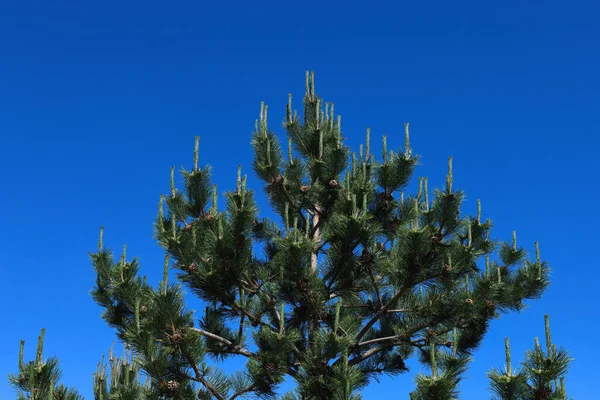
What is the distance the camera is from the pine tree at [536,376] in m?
6.11

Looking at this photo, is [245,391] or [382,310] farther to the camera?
[382,310]

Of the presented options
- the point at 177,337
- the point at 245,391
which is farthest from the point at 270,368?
the point at 177,337

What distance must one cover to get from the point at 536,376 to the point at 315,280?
2682 millimetres

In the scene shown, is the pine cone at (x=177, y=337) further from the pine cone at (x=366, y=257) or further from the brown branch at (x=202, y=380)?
the pine cone at (x=366, y=257)

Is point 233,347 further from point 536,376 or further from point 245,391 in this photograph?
point 536,376

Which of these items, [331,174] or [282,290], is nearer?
[282,290]

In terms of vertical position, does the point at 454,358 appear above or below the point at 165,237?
below

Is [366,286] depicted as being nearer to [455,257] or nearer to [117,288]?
[455,257]

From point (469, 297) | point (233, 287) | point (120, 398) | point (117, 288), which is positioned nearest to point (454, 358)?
point (469, 297)

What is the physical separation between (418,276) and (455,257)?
1.76 feet

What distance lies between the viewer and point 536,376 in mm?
6176

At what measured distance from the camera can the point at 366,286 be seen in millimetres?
8758

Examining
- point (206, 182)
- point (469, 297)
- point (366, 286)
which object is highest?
point (206, 182)

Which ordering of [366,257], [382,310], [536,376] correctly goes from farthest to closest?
[382,310], [366,257], [536,376]
